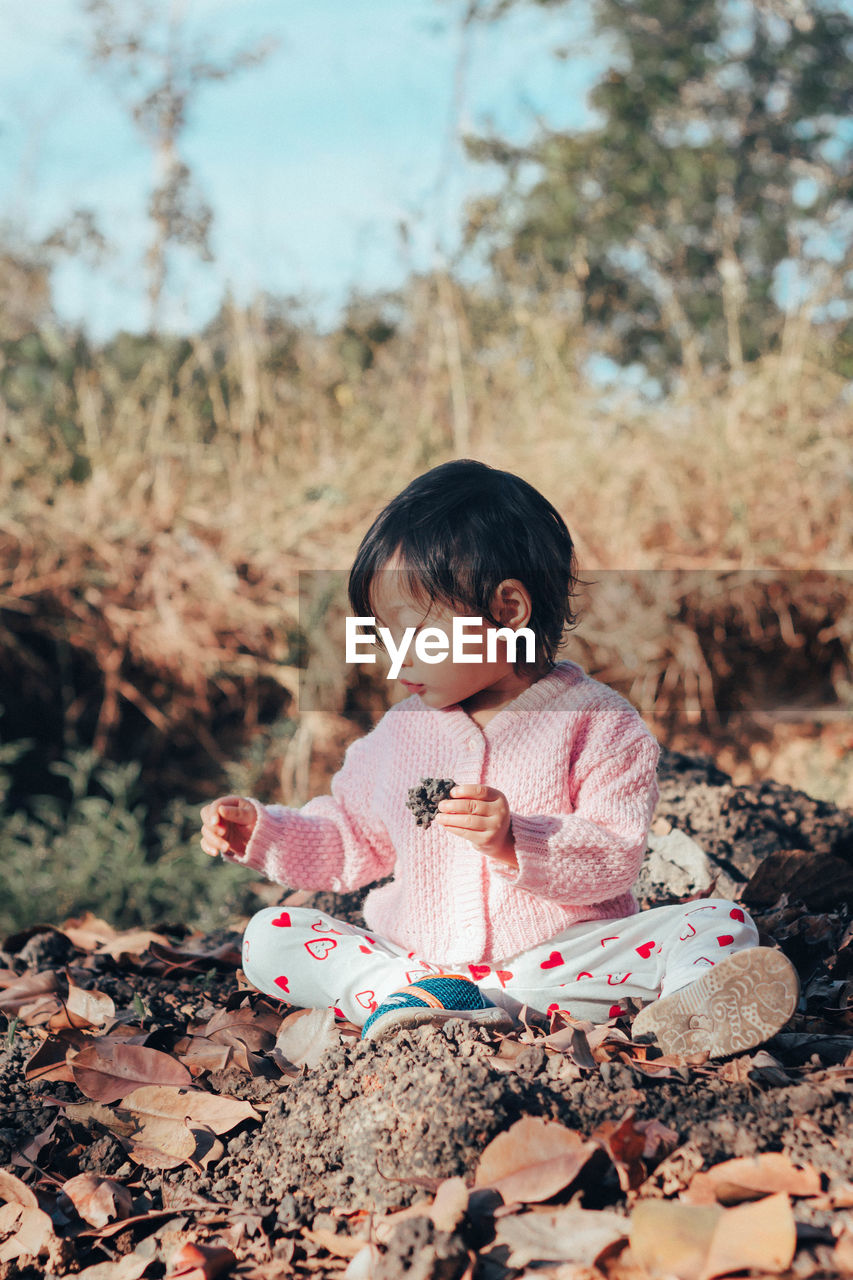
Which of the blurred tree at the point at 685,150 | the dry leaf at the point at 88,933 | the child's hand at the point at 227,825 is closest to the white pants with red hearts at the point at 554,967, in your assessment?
the child's hand at the point at 227,825

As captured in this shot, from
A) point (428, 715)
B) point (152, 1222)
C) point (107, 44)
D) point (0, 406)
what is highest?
point (107, 44)

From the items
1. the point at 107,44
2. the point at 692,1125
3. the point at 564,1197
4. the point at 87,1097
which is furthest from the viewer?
the point at 107,44

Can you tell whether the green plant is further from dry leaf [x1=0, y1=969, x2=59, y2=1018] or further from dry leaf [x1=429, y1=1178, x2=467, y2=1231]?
dry leaf [x1=429, y1=1178, x2=467, y2=1231]

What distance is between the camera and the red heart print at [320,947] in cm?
198

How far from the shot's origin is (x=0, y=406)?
4.91m

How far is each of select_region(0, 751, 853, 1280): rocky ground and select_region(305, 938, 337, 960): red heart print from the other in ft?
0.37

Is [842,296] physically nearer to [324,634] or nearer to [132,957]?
[324,634]

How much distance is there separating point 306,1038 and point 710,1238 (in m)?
0.90

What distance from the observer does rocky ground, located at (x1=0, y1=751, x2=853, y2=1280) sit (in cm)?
112

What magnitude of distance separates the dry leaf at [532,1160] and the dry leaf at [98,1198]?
1.67 ft

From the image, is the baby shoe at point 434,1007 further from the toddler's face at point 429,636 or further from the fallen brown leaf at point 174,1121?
the toddler's face at point 429,636

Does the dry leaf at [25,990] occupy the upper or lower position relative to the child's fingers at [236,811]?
lower

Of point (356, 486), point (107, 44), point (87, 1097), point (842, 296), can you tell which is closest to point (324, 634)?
point (356, 486)

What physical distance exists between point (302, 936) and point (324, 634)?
2499 millimetres
